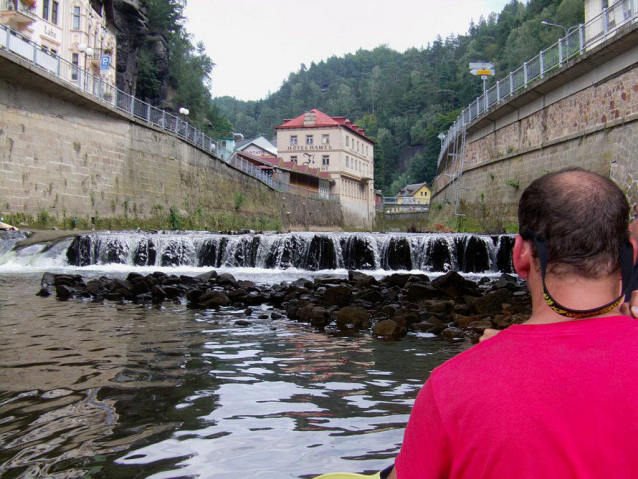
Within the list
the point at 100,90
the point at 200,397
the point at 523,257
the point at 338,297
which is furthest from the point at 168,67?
the point at 523,257

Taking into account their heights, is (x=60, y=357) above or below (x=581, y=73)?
below

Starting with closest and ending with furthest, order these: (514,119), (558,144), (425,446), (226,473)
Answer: (425,446) → (226,473) → (558,144) → (514,119)

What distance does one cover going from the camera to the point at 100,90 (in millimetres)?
26234

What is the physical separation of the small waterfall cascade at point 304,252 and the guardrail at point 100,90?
698cm

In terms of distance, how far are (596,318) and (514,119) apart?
77.7ft

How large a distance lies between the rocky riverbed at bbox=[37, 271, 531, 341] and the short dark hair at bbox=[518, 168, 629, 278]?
5678 mm

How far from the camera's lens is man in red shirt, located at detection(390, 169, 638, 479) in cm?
139

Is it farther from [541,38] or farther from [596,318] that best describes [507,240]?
[541,38]

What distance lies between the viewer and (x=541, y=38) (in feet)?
221

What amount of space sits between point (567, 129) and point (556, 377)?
749 inches

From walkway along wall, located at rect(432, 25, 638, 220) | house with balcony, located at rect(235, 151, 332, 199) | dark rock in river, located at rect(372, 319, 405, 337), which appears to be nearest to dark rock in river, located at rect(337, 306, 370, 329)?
dark rock in river, located at rect(372, 319, 405, 337)

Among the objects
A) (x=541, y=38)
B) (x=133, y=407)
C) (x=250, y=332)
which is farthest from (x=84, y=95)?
(x=541, y=38)

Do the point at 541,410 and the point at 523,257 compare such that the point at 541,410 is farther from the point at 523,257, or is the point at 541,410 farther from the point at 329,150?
the point at 329,150

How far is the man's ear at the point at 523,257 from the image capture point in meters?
1.66
